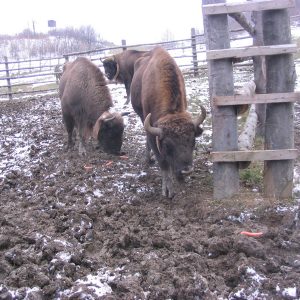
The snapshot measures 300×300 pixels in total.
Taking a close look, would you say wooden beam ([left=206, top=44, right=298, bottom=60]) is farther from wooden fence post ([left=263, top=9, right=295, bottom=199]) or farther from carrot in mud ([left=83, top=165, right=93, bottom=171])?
carrot in mud ([left=83, top=165, right=93, bottom=171])

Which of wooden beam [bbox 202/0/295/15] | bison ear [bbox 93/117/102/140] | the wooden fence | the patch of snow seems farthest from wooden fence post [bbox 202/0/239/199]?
the wooden fence

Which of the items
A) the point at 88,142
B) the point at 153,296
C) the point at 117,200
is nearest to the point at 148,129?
the point at 117,200

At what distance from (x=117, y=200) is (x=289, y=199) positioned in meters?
2.04

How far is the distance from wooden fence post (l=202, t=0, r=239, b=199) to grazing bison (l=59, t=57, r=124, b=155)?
298 centimetres

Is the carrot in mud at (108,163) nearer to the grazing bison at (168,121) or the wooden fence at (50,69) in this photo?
the grazing bison at (168,121)

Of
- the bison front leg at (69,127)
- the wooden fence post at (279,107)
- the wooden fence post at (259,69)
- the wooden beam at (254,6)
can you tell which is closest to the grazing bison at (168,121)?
the wooden fence post at (279,107)

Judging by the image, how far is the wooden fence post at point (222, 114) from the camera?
5.21 m

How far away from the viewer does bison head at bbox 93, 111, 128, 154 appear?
795 cm

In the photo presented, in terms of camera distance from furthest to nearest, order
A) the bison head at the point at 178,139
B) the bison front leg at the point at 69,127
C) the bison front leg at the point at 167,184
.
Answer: the bison front leg at the point at 69,127
the bison front leg at the point at 167,184
the bison head at the point at 178,139

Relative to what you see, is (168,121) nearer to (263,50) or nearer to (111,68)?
(263,50)

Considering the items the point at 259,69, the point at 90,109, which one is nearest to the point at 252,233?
the point at 259,69

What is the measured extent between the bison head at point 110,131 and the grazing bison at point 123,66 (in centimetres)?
487

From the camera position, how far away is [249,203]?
504 centimetres

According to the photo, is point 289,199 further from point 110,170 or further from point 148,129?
point 110,170
